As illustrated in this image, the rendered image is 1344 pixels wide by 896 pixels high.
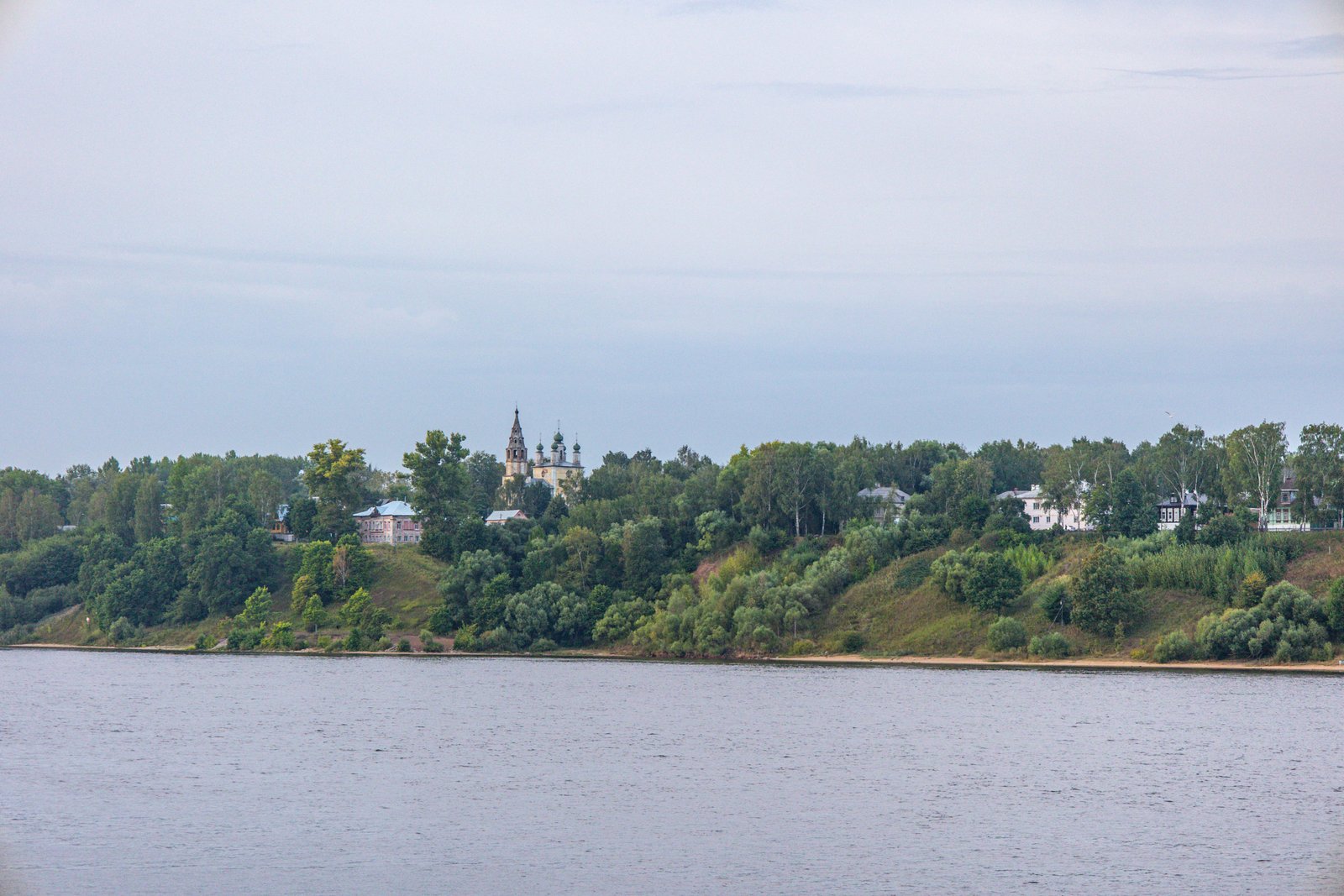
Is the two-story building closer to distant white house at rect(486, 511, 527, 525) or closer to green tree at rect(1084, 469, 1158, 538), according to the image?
green tree at rect(1084, 469, 1158, 538)

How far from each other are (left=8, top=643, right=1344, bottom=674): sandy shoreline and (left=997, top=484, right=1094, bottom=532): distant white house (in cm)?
2125

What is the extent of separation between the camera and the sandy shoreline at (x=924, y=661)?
98.0 meters

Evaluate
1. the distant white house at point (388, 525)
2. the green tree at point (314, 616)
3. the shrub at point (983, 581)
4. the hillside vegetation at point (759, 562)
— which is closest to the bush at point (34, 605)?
the hillside vegetation at point (759, 562)

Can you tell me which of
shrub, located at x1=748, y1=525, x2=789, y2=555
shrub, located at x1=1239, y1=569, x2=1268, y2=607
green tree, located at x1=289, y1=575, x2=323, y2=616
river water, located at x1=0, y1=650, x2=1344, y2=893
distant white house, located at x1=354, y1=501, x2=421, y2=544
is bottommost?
river water, located at x1=0, y1=650, x2=1344, y2=893

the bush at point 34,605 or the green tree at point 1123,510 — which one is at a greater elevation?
the green tree at point 1123,510

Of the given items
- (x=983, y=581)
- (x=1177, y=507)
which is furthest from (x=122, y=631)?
(x=1177, y=507)

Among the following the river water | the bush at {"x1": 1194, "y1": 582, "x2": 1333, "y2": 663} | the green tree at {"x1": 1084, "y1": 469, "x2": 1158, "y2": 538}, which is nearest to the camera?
the river water

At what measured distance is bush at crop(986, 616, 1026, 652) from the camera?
10756 centimetres

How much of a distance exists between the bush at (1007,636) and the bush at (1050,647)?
4.22ft

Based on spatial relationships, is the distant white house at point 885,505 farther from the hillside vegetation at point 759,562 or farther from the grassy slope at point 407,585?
the grassy slope at point 407,585

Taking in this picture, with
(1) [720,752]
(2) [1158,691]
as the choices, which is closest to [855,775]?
(1) [720,752]

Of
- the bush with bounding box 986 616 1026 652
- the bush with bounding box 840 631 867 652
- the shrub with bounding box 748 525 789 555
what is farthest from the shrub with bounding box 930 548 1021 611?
the shrub with bounding box 748 525 789 555

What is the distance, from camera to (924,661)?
361ft

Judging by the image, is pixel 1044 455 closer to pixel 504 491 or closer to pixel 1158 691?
pixel 504 491
